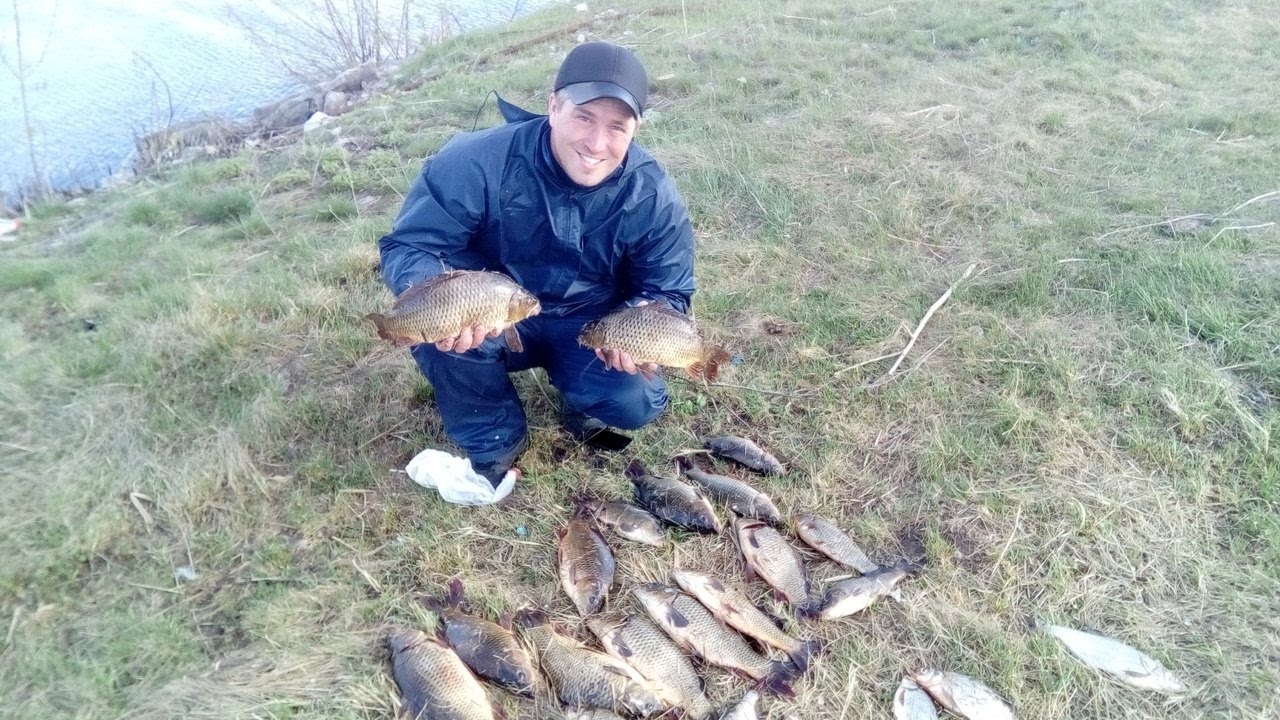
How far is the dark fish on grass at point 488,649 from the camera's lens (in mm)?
2205

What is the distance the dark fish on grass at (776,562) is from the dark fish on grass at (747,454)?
0.31 metres

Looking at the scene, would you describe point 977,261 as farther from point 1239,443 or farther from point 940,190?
point 1239,443

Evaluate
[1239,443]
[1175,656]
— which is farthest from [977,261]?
[1175,656]

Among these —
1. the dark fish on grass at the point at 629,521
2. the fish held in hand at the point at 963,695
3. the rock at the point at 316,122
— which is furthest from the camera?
the rock at the point at 316,122

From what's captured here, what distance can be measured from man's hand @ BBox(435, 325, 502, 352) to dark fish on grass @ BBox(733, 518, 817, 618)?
3.66 ft

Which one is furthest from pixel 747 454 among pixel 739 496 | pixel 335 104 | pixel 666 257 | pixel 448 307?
pixel 335 104

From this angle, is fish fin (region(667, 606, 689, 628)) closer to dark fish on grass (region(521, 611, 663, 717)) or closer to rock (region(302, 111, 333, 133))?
dark fish on grass (region(521, 611, 663, 717))

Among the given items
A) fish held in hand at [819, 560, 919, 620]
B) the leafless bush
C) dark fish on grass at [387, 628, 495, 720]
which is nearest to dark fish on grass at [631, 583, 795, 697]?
fish held in hand at [819, 560, 919, 620]

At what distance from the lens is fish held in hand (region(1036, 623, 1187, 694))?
226cm

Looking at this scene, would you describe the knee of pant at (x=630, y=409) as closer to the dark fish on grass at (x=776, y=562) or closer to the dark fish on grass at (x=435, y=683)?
the dark fish on grass at (x=776, y=562)

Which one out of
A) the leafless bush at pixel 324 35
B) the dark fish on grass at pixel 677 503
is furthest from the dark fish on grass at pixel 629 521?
the leafless bush at pixel 324 35

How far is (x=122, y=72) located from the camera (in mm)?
8781

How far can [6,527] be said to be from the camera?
261 centimetres

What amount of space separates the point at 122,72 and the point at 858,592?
32.7ft
